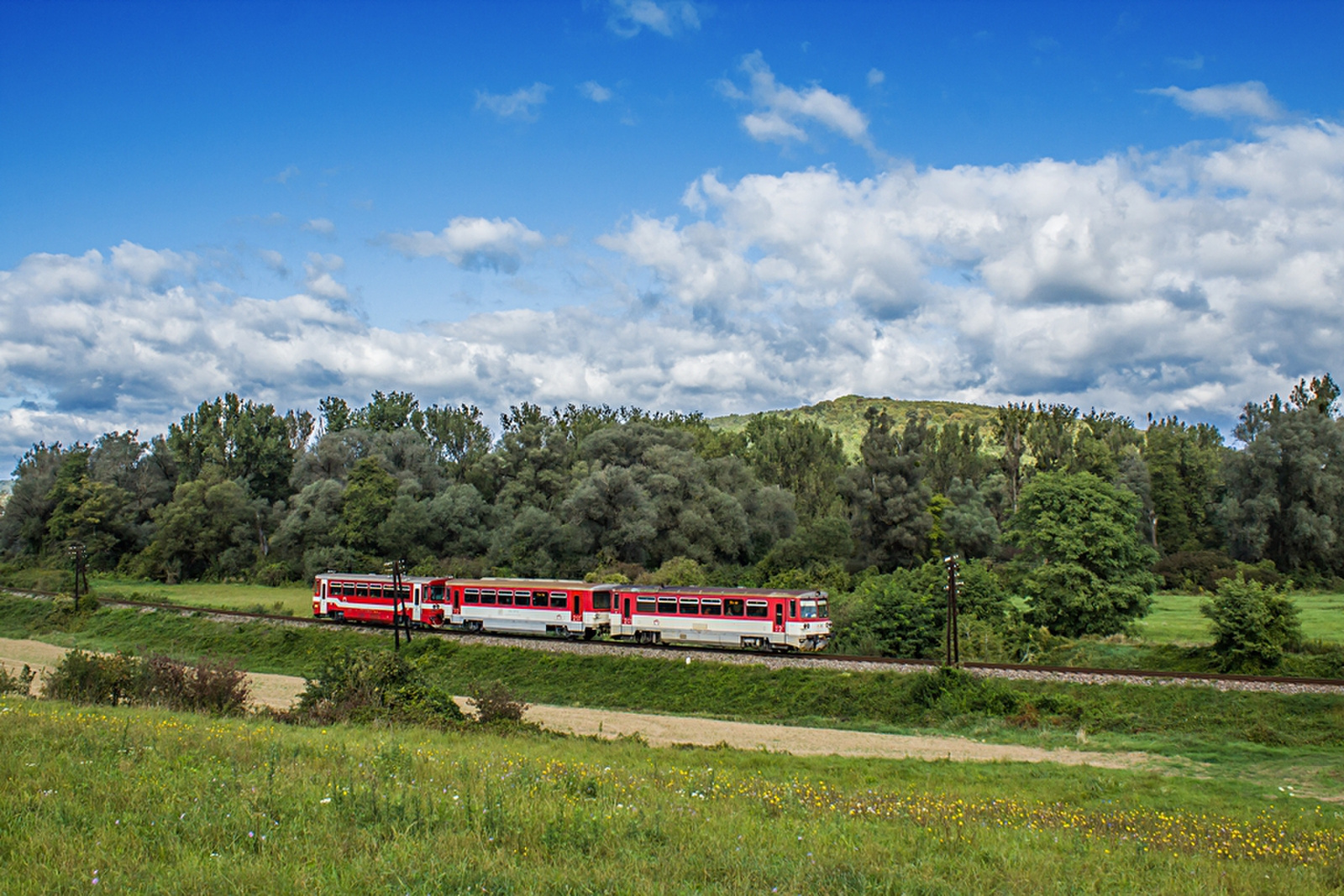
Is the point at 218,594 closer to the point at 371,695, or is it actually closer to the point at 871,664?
the point at 371,695

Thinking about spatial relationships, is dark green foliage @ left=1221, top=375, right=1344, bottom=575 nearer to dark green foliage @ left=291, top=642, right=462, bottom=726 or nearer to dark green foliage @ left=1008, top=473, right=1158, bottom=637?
dark green foliage @ left=1008, top=473, right=1158, bottom=637

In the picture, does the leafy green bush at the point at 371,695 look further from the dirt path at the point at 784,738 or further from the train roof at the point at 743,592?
the train roof at the point at 743,592

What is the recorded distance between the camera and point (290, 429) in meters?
101

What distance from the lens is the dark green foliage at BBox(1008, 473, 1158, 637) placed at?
41.8 meters

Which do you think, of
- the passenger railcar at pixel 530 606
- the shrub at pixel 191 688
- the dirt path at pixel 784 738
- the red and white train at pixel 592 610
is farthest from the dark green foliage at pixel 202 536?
the shrub at pixel 191 688

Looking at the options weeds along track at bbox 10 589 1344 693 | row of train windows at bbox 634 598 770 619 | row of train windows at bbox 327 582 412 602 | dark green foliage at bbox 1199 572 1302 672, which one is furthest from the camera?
row of train windows at bbox 327 582 412 602

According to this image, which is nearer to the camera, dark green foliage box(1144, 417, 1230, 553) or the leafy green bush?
the leafy green bush

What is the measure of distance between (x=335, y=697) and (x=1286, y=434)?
266 feet

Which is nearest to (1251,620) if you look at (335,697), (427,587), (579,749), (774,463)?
(579,749)

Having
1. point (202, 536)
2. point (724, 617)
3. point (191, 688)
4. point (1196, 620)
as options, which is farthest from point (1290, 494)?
point (202, 536)

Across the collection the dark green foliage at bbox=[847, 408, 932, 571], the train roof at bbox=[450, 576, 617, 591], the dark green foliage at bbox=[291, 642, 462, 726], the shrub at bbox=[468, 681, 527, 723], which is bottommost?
the shrub at bbox=[468, 681, 527, 723]

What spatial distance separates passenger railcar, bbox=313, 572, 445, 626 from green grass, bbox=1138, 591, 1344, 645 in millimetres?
39717

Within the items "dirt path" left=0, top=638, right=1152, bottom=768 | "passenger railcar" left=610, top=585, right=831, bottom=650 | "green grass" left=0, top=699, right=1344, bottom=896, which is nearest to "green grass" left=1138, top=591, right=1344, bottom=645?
"dirt path" left=0, top=638, right=1152, bottom=768

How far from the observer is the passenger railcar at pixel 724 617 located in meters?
39.4
